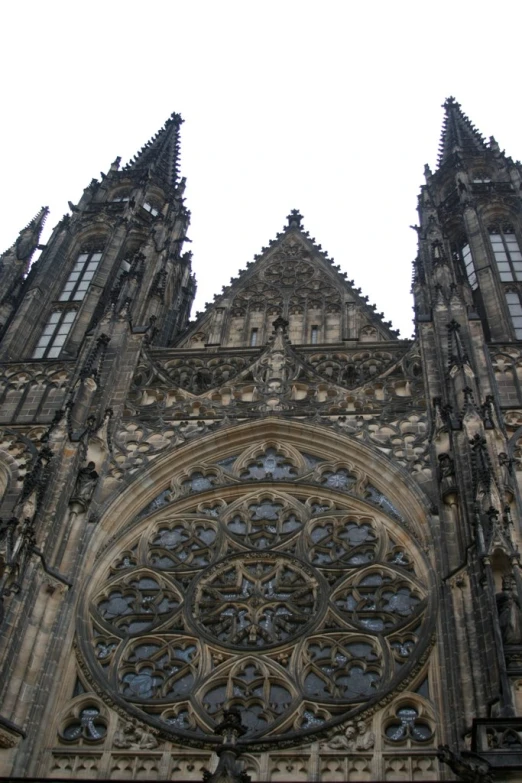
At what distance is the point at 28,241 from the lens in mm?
24016

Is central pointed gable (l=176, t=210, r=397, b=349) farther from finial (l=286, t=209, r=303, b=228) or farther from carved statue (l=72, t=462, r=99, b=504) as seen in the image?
carved statue (l=72, t=462, r=99, b=504)

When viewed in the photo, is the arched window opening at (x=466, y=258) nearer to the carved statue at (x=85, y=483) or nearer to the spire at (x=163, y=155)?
the spire at (x=163, y=155)

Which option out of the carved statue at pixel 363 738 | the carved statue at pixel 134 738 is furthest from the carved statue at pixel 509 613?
the carved statue at pixel 134 738

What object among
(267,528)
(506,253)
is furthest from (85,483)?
(506,253)

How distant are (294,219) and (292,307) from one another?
3.67 m

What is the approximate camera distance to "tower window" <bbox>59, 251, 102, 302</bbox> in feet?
73.7

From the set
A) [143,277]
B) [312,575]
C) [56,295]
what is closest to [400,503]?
[312,575]

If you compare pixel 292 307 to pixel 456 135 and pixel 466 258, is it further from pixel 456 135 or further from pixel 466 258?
Answer: pixel 456 135

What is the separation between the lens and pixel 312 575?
13.7 metres

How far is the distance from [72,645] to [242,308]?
9766 mm

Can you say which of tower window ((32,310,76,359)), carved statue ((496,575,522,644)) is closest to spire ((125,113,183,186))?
tower window ((32,310,76,359))

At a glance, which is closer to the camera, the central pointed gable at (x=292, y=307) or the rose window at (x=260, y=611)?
the rose window at (x=260, y=611)

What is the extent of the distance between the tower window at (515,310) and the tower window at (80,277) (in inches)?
377

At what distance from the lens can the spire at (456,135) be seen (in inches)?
1077
